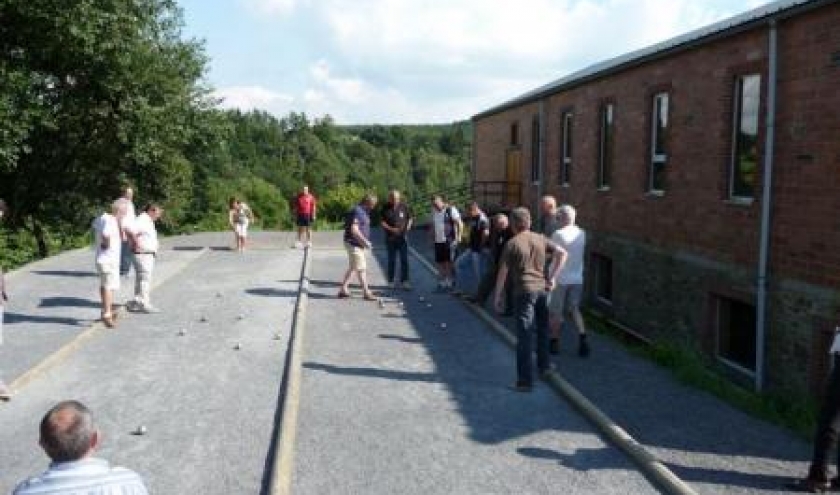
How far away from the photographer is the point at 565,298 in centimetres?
1031

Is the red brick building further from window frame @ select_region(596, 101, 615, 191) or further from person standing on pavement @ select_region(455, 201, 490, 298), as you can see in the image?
person standing on pavement @ select_region(455, 201, 490, 298)

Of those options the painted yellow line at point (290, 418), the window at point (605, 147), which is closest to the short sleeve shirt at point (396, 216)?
the painted yellow line at point (290, 418)

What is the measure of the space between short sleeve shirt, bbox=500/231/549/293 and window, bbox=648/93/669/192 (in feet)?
22.6

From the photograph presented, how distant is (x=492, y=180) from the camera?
30.5 meters

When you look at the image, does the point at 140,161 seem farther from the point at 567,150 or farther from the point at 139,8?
the point at 567,150

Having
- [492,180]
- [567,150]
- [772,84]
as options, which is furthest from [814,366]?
[492,180]

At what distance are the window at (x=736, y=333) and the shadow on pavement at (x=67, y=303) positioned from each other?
366 inches

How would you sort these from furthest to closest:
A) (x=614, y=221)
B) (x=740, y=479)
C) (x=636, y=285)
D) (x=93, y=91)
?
(x=93, y=91)
(x=614, y=221)
(x=636, y=285)
(x=740, y=479)

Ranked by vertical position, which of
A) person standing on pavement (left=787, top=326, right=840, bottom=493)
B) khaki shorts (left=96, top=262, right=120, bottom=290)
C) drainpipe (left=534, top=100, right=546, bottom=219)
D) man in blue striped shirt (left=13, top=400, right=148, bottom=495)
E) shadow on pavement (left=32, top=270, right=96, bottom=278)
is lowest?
shadow on pavement (left=32, top=270, right=96, bottom=278)

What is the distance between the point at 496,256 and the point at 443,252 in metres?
2.71

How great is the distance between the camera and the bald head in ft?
10.9

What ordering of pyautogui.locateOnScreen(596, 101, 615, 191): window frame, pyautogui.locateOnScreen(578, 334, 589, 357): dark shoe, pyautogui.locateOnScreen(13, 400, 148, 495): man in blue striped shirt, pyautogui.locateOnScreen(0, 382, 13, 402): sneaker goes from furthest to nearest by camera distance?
1. pyautogui.locateOnScreen(596, 101, 615, 191): window frame
2. pyautogui.locateOnScreen(578, 334, 589, 357): dark shoe
3. pyautogui.locateOnScreen(0, 382, 13, 402): sneaker
4. pyautogui.locateOnScreen(13, 400, 148, 495): man in blue striped shirt

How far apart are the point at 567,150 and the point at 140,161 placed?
516 inches

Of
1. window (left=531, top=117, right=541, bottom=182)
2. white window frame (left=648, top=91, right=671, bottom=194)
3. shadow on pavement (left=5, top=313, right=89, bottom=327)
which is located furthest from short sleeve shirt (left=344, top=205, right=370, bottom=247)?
window (left=531, top=117, right=541, bottom=182)
